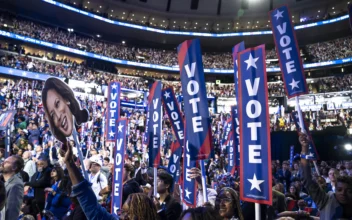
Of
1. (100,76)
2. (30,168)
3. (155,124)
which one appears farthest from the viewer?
(100,76)

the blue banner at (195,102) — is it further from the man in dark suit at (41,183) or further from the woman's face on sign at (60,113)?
the man in dark suit at (41,183)

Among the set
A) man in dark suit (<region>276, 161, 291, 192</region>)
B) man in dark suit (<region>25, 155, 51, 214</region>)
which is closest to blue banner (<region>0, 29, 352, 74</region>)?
man in dark suit (<region>25, 155, 51, 214</region>)

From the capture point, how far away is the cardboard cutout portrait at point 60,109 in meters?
2.27

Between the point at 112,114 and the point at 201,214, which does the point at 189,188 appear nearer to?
the point at 201,214

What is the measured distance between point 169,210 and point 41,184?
323 centimetres

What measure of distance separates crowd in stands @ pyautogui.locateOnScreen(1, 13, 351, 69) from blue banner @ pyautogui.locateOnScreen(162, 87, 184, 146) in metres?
27.0

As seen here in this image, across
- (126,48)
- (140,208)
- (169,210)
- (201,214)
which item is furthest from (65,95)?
(126,48)

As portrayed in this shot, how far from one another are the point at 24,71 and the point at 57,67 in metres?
4.24

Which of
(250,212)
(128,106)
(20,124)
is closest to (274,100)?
(128,106)

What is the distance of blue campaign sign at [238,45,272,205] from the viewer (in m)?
2.86

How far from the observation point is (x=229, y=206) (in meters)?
2.82

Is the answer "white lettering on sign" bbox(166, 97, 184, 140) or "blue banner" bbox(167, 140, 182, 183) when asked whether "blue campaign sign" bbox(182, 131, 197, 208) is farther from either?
"blue banner" bbox(167, 140, 182, 183)

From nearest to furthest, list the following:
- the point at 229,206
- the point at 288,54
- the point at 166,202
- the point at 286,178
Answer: the point at 229,206, the point at 166,202, the point at 288,54, the point at 286,178

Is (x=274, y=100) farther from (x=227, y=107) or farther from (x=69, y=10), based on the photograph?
(x=69, y=10)
